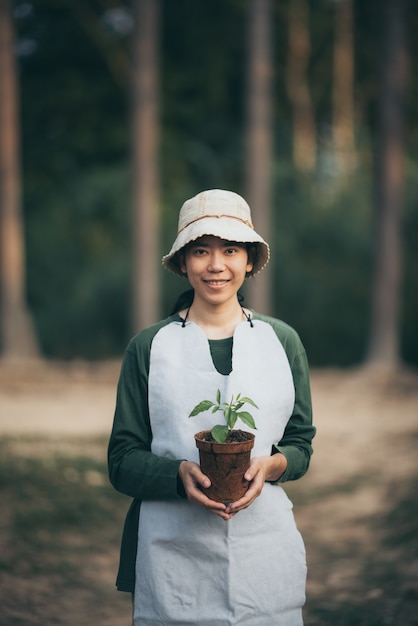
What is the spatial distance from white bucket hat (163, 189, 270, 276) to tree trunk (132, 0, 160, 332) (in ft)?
36.3

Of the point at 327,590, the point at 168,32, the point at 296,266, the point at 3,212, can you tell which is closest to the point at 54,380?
the point at 3,212

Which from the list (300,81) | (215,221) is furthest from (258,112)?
(215,221)

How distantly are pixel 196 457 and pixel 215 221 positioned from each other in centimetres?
69

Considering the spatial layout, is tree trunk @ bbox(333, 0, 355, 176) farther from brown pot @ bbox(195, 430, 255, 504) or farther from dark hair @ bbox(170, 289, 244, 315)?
brown pot @ bbox(195, 430, 255, 504)

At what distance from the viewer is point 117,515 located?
681cm

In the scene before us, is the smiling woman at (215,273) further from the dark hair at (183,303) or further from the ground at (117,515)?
the ground at (117,515)

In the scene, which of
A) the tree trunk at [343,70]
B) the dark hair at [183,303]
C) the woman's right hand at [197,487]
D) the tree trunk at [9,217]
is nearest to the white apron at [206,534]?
the woman's right hand at [197,487]

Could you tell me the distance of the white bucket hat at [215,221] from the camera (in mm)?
2508

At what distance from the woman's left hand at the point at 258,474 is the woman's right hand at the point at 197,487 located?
0.03 metres

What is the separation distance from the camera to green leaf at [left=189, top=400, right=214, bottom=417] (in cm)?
235

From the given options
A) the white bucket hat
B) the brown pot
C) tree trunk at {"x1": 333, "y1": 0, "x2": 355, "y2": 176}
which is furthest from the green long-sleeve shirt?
tree trunk at {"x1": 333, "y1": 0, "x2": 355, "y2": 176}

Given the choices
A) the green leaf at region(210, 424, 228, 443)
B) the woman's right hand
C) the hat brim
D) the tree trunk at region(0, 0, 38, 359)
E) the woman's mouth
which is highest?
the tree trunk at region(0, 0, 38, 359)

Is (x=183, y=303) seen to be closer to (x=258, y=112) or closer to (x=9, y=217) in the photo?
(x=258, y=112)

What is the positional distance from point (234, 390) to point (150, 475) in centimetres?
34
